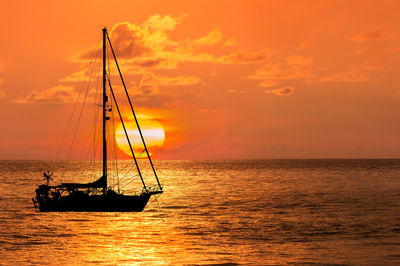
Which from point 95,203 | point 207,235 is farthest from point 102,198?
point 207,235

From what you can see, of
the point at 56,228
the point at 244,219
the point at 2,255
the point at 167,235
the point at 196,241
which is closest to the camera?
the point at 2,255

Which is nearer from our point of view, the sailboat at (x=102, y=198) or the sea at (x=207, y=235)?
the sea at (x=207, y=235)

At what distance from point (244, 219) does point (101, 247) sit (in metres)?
22.0

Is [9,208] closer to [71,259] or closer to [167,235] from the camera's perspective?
[167,235]

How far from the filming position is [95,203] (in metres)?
58.3

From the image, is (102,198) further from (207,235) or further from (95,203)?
(207,235)

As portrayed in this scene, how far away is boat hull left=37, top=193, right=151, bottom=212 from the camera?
58312 mm

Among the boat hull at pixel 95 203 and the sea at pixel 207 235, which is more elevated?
the boat hull at pixel 95 203

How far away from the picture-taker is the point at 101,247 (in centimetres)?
4144

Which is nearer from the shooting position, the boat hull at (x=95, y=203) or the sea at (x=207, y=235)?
the sea at (x=207, y=235)

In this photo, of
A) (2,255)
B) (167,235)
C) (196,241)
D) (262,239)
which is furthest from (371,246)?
(2,255)

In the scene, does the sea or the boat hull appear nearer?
the sea

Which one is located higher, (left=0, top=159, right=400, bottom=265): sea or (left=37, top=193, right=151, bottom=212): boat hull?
(left=37, top=193, right=151, bottom=212): boat hull

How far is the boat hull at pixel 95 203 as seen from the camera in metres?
58.3
